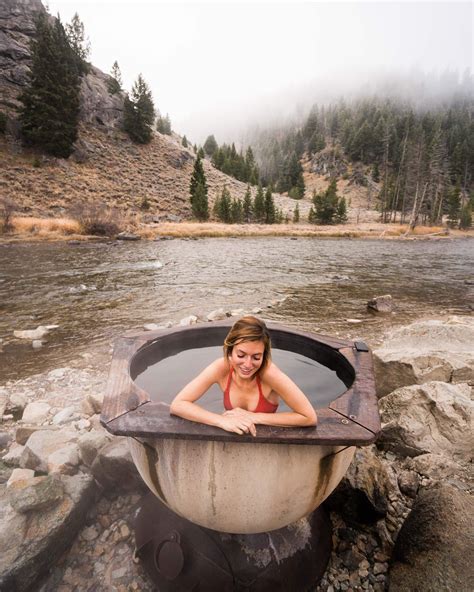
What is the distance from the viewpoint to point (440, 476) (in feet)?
8.90

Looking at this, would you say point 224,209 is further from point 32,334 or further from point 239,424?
point 239,424

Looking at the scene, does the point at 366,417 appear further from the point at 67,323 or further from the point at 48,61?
the point at 48,61

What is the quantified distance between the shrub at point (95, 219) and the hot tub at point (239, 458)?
26572 millimetres

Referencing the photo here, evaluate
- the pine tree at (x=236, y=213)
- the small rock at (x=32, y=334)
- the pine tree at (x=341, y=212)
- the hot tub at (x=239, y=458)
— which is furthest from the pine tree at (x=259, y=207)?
the hot tub at (x=239, y=458)

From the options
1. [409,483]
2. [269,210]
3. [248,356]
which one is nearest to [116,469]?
[248,356]

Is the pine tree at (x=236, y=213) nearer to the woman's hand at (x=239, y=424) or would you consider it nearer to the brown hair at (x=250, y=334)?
the brown hair at (x=250, y=334)

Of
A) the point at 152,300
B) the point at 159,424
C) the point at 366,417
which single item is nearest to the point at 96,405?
the point at 159,424

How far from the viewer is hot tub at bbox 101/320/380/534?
1.56m

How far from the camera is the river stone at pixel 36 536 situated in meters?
1.94

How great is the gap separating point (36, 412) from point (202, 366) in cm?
231

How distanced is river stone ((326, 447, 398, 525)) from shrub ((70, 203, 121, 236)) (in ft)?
88.7

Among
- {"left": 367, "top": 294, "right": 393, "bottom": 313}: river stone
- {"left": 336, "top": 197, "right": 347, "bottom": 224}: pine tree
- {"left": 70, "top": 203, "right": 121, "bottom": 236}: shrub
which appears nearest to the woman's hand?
{"left": 367, "top": 294, "right": 393, "bottom": 313}: river stone

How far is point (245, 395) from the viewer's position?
225 centimetres

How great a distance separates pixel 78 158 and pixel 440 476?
52375 mm
